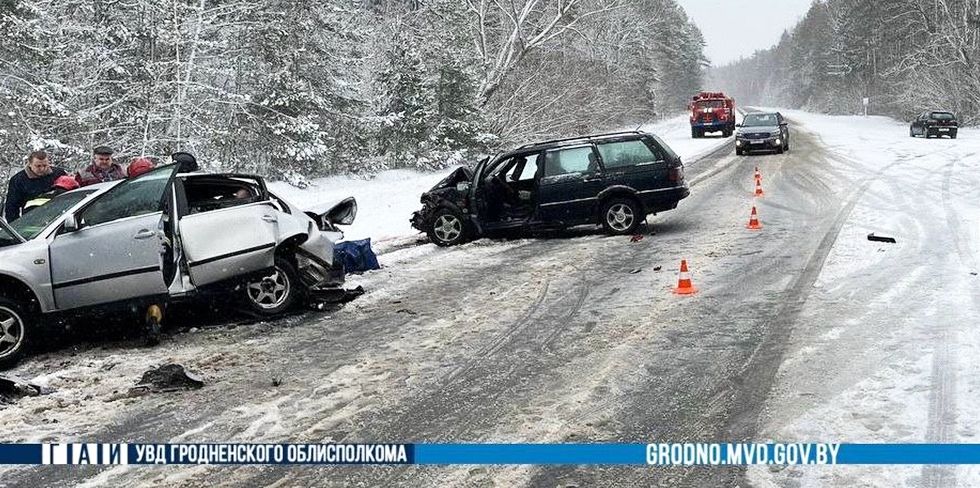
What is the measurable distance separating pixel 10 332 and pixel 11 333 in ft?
0.04

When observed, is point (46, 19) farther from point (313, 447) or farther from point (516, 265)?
point (313, 447)

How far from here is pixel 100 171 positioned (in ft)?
31.0

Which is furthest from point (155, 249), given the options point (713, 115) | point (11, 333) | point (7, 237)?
point (713, 115)

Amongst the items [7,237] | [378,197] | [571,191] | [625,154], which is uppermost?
[625,154]

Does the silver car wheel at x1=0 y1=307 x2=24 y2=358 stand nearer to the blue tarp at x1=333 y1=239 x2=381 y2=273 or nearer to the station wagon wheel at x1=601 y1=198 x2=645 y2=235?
the blue tarp at x1=333 y1=239 x2=381 y2=273

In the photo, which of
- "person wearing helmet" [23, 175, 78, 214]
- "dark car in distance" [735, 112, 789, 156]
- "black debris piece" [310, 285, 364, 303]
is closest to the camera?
"person wearing helmet" [23, 175, 78, 214]

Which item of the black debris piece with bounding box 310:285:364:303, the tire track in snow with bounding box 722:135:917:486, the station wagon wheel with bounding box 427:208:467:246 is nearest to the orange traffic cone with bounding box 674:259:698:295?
the tire track in snow with bounding box 722:135:917:486

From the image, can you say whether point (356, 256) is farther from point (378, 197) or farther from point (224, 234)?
point (378, 197)

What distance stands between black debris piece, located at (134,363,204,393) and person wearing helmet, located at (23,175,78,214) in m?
3.20

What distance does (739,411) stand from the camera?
16.9 ft

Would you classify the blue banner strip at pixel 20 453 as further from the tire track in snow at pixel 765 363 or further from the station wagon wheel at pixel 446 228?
the station wagon wheel at pixel 446 228

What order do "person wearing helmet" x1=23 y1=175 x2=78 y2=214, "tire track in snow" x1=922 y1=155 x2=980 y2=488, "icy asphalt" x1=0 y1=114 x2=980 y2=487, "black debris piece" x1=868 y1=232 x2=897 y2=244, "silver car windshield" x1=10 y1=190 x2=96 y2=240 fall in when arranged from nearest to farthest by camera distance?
"tire track in snow" x1=922 y1=155 x2=980 y2=488, "icy asphalt" x1=0 y1=114 x2=980 y2=487, "silver car windshield" x1=10 y1=190 x2=96 y2=240, "person wearing helmet" x1=23 y1=175 x2=78 y2=214, "black debris piece" x1=868 y1=232 x2=897 y2=244

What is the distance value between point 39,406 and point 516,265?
244 inches

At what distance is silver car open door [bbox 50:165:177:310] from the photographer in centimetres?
700
